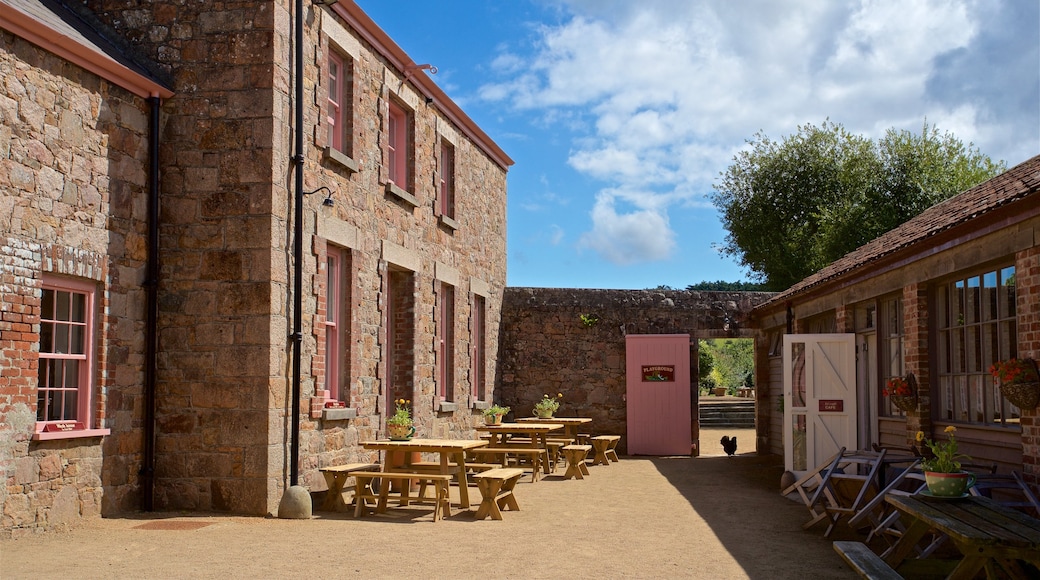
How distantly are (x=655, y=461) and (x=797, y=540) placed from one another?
8627 mm

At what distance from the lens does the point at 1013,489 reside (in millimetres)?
7344

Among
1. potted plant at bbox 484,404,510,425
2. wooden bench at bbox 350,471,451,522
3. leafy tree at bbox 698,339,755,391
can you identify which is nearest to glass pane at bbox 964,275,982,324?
wooden bench at bbox 350,471,451,522

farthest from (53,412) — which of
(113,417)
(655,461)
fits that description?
(655,461)

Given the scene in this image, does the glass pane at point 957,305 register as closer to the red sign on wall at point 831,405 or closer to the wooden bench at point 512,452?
the red sign on wall at point 831,405

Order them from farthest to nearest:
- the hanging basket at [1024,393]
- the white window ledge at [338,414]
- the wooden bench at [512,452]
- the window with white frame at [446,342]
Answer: the window with white frame at [446,342]
the wooden bench at [512,452]
the white window ledge at [338,414]
the hanging basket at [1024,393]

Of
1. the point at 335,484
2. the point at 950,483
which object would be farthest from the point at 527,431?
the point at 950,483

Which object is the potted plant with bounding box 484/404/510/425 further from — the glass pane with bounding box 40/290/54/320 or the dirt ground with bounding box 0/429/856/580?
the glass pane with bounding box 40/290/54/320

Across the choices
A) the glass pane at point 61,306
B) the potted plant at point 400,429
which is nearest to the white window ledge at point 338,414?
the potted plant at point 400,429

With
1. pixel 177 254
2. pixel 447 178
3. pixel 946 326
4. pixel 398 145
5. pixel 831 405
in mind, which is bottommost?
pixel 831 405

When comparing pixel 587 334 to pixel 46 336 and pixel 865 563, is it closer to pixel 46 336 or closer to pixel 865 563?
pixel 46 336

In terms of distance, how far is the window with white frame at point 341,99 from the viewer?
447 inches

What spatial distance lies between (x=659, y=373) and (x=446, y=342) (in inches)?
189

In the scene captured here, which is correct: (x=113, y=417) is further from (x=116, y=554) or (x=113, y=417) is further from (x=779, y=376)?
(x=779, y=376)

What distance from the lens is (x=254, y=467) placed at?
9.24m
